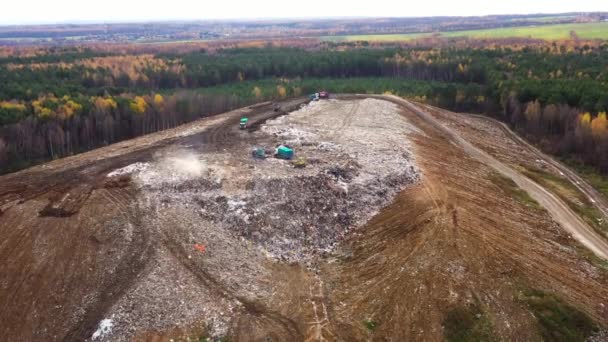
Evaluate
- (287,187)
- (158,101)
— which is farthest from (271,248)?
(158,101)

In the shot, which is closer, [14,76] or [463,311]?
[463,311]

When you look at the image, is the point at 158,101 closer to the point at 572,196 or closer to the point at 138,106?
the point at 138,106

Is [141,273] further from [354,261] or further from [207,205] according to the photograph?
[354,261]

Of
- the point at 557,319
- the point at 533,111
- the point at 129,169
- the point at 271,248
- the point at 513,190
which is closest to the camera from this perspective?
the point at 557,319

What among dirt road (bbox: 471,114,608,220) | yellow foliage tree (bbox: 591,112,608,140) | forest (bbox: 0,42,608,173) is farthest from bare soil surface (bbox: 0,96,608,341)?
forest (bbox: 0,42,608,173)

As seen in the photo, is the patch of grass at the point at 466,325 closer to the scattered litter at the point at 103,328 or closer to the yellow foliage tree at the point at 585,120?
the scattered litter at the point at 103,328

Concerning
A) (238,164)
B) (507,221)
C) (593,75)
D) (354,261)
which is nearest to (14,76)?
(238,164)

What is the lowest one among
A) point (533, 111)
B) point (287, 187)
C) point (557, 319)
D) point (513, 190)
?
point (557, 319)
